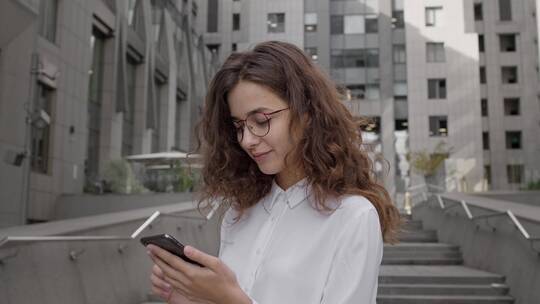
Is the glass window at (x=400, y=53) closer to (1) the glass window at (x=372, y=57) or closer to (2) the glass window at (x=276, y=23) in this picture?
(1) the glass window at (x=372, y=57)

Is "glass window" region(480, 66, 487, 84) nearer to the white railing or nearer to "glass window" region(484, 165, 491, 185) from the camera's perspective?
"glass window" region(484, 165, 491, 185)

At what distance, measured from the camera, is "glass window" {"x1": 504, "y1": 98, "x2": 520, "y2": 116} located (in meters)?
32.0

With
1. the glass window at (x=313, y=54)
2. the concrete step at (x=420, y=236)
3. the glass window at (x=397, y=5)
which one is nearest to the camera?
the glass window at (x=313, y=54)

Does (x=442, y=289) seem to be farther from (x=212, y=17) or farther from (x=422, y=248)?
(x=212, y=17)

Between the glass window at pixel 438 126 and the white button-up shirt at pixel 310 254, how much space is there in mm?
32356

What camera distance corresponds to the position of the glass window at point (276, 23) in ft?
60.7

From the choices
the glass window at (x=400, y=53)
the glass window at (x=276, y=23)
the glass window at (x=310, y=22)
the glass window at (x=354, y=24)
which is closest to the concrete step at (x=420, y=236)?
the glass window at (x=276, y=23)

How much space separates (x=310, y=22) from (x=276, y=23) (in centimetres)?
617

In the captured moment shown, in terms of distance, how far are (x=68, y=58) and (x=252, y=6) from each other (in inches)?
214

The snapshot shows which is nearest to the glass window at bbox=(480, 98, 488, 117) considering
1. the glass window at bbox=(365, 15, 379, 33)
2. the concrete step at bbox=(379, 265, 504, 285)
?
the glass window at bbox=(365, 15, 379, 33)

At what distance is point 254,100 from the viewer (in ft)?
5.16

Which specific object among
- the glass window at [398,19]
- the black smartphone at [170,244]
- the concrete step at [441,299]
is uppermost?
the glass window at [398,19]

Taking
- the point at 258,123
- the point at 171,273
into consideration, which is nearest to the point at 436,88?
the point at 258,123

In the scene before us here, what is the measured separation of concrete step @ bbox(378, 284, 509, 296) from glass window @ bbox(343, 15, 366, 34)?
85.9ft
